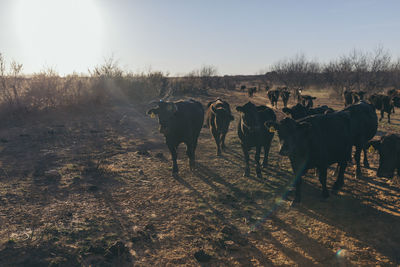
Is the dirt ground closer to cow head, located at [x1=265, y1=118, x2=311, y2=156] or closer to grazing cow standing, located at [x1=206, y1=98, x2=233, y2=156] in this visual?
grazing cow standing, located at [x1=206, y1=98, x2=233, y2=156]

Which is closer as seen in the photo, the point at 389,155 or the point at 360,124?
the point at 389,155

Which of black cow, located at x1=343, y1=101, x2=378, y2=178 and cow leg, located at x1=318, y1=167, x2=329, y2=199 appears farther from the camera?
black cow, located at x1=343, y1=101, x2=378, y2=178

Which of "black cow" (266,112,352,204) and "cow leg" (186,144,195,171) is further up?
"black cow" (266,112,352,204)

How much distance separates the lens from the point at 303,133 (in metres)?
5.00

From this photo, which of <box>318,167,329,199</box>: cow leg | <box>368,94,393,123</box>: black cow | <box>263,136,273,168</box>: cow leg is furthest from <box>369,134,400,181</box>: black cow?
<box>368,94,393,123</box>: black cow

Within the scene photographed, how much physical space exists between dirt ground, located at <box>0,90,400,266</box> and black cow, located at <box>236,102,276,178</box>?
0.65m

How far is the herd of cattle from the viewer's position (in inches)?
197

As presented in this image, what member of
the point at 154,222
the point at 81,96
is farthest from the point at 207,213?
the point at 81,96

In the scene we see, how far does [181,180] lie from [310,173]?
3.64m

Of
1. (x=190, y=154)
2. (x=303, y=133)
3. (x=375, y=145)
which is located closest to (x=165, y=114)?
(x=190, y=154)

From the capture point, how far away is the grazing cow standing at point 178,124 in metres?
6.88

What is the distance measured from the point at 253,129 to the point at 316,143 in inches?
65.8

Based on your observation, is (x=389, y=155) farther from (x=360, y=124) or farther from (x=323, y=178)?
(x=360, y=124)

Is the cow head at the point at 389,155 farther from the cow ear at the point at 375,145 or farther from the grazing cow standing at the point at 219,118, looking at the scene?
the grazing cow standing at the point at 219,118
